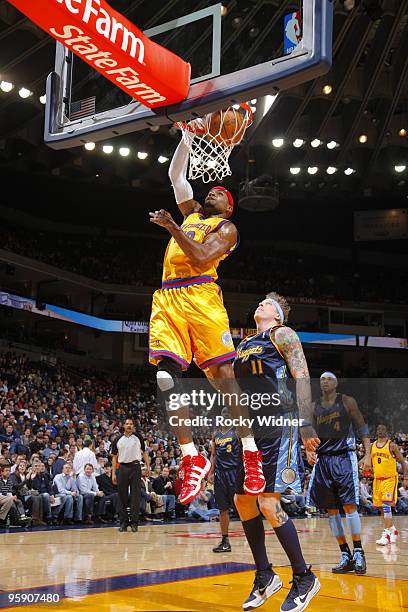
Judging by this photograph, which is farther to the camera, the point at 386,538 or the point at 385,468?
the point at 385,468

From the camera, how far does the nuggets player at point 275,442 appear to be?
15.7 feet

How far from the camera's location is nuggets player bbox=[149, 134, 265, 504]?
4492 mm

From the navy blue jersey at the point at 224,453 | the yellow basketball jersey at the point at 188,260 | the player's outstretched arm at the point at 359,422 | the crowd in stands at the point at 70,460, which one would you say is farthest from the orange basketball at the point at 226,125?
the navy blue jersey at the point at 224,453

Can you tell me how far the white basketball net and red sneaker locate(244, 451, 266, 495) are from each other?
2.06 metres

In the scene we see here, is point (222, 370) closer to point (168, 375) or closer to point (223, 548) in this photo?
point (168, 375)

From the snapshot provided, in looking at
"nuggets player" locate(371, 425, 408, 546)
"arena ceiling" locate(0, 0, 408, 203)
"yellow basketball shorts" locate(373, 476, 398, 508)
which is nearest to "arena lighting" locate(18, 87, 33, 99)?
"arena ceiling" locate(0, 0, 408, 203)

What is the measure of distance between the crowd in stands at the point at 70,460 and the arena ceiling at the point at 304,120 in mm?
7455

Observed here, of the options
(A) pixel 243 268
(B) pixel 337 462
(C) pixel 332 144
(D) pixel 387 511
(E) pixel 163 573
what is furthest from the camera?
(A) pixel 243 268

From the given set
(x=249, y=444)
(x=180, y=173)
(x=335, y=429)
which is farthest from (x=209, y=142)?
(x=335, y=429)

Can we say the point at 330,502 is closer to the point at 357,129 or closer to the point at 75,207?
the point at 357,129

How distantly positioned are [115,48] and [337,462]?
474 centimetres

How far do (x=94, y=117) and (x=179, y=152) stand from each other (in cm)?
67

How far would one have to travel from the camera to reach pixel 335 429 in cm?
713

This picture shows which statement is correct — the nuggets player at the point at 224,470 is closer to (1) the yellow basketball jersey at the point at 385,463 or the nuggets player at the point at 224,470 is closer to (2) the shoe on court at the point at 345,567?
(2) the shoe on court at the point at 345,567
